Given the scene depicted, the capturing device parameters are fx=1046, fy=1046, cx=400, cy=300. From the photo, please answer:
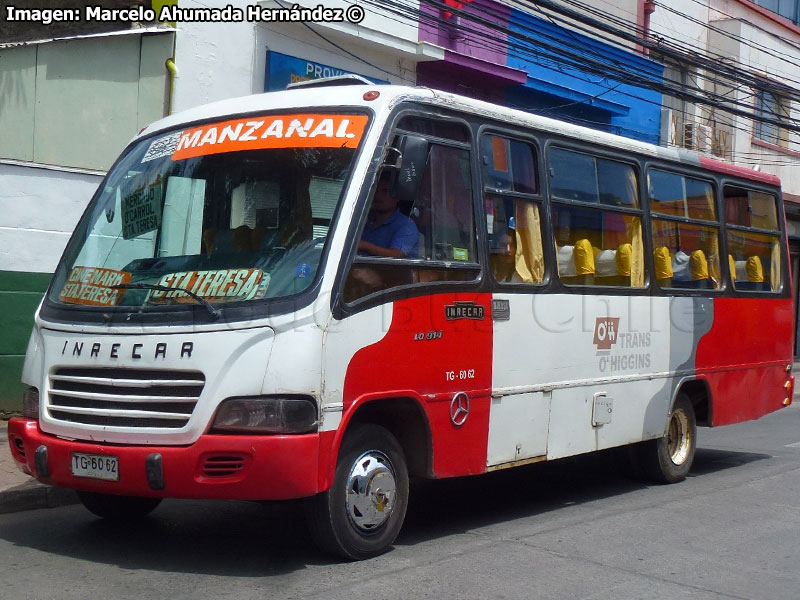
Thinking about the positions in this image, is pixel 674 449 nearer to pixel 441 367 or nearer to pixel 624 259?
pixel 624 259

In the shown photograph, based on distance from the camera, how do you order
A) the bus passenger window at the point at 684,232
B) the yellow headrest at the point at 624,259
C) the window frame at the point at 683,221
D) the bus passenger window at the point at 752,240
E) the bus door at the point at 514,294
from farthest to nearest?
the bus passenger window at the point at 752,240 < the bus passenger window at the point at 684,232 < the window frame at the point at 683,221 < the yellow headrest at the point at 624,259 < the bus door at the point at 514,294

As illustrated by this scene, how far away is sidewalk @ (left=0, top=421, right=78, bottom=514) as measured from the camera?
7113 millimetres

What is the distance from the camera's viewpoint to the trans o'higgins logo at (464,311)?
250 inches

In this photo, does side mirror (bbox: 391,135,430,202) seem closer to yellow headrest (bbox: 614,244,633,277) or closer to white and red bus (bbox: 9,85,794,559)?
white and red bus (bbox: 9,85,794,559)

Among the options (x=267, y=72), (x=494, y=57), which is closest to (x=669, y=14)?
(x=494, y=57)

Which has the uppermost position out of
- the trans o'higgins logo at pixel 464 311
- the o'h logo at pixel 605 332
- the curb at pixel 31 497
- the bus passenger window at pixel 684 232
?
the bus passenger window at pixel 684 232

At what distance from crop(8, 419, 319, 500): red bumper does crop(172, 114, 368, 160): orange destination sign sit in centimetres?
172

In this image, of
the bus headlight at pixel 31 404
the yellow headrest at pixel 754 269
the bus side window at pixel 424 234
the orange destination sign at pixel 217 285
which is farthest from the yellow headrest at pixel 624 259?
the bus headlight at pixel 31 404

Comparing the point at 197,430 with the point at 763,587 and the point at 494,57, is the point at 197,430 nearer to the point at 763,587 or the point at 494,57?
the point at 763,587

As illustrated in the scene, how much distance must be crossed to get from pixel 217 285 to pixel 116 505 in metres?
1.94

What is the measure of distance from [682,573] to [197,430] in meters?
2.77

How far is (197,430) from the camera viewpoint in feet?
17.5

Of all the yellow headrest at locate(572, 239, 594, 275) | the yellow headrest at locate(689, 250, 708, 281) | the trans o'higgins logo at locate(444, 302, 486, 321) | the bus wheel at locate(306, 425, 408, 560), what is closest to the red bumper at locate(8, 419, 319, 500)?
the bus wheel at locate(306, 425, 408, 560)

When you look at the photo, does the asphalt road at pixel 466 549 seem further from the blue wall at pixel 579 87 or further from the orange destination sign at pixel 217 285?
the blue wall at pixel 579 87
